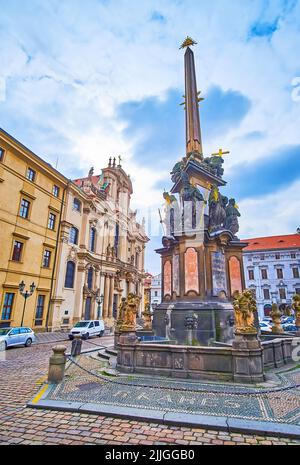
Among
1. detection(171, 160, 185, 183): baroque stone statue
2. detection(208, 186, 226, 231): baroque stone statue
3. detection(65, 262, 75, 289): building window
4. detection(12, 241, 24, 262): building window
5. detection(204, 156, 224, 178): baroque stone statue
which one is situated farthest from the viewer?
detection(65, 262, 75, 289): building window

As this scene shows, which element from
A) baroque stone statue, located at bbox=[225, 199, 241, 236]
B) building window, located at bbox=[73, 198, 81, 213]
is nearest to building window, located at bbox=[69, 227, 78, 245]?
building window, located at bbox=[73, 198, 81, 213]

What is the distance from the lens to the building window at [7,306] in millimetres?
20534

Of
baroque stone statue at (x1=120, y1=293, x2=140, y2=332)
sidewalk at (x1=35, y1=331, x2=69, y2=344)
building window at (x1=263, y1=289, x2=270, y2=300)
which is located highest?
building window at (x1=263, y1=289, x2=270, y2=300)

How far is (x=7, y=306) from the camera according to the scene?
20922 millimetres

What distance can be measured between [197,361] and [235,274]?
5333 millimetres

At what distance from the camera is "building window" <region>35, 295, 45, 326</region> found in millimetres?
23969

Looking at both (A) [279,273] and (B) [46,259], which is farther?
(A) [279,273]

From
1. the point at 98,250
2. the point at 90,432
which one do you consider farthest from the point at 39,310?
the point at 90,432

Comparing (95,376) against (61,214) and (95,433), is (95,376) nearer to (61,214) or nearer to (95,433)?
(95,433)

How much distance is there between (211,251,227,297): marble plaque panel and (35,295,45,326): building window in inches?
765

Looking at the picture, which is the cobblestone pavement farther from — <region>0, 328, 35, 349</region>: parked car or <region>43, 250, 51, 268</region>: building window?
<region>43, 250, 51, 268</region>: building window

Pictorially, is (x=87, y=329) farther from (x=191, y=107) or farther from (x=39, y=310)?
(x=191, y=107)

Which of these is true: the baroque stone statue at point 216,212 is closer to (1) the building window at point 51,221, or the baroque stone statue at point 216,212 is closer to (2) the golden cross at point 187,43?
(2) the golden cross at point 187,43

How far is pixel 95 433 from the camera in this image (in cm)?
418
